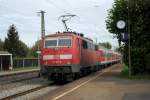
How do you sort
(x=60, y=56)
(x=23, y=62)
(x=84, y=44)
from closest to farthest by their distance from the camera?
(x=60, y=56)
(x=84, y=44)
(x=23, y=62)

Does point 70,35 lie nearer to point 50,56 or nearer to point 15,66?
point 50,56

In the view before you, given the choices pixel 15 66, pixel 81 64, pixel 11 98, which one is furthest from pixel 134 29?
pixel 15 66

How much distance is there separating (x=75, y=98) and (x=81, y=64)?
1245cm

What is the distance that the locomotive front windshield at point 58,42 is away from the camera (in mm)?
27141

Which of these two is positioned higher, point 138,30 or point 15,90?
point 138,30

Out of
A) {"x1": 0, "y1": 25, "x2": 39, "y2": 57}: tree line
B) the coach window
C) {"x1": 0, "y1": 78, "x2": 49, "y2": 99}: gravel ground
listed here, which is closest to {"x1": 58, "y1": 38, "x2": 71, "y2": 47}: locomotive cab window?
{"x1": 0, "y1": 78, "x2": 49, "y2": 99}: gravel ground

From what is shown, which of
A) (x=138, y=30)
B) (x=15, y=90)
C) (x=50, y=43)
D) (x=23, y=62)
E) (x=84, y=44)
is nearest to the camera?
(x=15, y=90)

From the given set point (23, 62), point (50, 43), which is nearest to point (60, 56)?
point (50, 43)

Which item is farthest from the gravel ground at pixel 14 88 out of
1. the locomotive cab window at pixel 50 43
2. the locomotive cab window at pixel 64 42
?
the locomotive cab window at pixel 64 42

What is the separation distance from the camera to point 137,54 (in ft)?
107

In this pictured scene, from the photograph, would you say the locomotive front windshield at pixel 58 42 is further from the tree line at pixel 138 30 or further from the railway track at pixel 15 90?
the tree line at pixel 138 30

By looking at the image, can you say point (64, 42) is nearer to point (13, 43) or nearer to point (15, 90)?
point (15, 90)

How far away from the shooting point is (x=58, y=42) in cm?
2727

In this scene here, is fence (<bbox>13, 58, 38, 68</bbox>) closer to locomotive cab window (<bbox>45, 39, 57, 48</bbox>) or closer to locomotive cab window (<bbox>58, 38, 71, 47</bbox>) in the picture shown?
locomotive cab window (<bbox>45, 39, 57, 48</bbox>)
